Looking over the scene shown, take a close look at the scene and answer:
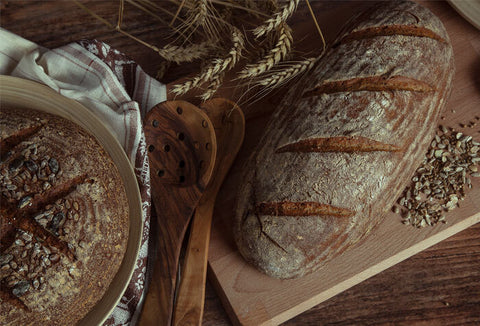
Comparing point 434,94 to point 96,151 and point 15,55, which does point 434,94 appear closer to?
point 96,151

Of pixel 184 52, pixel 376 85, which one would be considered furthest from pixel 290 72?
pixel 184 52

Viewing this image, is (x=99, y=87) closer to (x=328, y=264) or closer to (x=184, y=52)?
(x=184, y=52)

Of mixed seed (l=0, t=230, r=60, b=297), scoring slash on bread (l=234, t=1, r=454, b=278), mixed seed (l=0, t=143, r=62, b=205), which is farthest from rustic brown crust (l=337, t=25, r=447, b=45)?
mixed seed (l=0, t=230, r=60, b=297)

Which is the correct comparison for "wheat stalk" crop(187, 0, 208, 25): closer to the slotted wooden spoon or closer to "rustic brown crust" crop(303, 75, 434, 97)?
the slotted wooden spoon

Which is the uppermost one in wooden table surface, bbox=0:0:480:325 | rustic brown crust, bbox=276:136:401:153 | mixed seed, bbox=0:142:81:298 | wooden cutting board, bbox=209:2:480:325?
mixed seed, bbox=0:142:81:298

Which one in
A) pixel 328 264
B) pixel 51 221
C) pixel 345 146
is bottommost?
pixel 328 264

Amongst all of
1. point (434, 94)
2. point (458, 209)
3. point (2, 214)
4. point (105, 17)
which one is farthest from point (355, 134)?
point (105, 17)

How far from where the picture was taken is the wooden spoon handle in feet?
5.41

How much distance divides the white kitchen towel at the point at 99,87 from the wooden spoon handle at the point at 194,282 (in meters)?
0.15

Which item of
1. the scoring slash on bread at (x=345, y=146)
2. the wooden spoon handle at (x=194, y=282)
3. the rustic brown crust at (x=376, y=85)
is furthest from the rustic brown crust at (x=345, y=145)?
the wooden spoon handle at (x=194, y=282)

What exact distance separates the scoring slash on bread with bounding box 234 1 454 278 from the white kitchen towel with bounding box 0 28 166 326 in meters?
0.38

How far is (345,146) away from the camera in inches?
58.0

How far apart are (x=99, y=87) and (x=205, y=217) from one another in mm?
601

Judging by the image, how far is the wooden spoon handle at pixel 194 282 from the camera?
1.65 m
